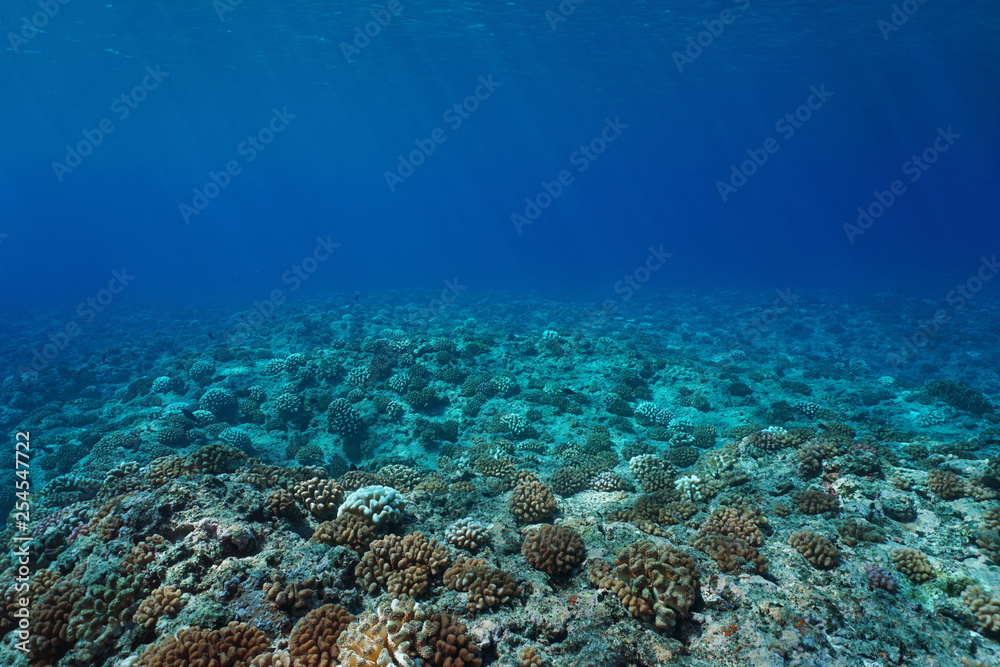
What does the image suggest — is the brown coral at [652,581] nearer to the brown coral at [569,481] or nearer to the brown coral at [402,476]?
the brown coral at [569,481]

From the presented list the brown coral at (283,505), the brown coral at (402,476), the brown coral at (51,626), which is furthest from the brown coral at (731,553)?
the brown coral at (51,626)

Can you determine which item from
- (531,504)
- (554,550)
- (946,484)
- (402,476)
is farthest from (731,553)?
(402,476)

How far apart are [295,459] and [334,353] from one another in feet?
21.2

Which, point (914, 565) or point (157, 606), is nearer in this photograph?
point (157, 606)

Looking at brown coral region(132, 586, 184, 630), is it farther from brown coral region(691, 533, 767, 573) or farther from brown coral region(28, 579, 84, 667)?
brown coral region(691, 533, 767, 573)

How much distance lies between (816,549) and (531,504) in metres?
4.25

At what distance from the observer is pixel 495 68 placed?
57.4 meters

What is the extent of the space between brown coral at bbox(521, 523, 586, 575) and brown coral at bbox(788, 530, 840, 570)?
319 cm

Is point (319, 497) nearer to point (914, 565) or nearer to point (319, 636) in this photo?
point (319, 636)

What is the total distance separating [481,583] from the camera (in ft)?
16.7

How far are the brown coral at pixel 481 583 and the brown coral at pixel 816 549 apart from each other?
13.9ft

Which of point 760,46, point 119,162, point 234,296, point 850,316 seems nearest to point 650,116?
point 760,46

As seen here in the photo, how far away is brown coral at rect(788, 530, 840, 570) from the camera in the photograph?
604 cm

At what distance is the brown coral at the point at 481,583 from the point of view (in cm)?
495
